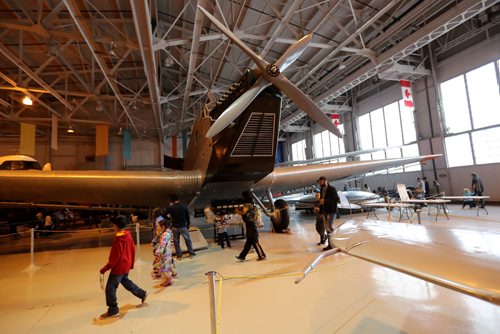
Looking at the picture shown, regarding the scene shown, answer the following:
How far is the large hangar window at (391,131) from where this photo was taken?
16781mm

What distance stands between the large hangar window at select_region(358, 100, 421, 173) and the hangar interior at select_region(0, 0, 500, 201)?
0.08 meters

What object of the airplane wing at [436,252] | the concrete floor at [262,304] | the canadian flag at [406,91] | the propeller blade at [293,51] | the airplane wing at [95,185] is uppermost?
the canadian flag at [406,91]

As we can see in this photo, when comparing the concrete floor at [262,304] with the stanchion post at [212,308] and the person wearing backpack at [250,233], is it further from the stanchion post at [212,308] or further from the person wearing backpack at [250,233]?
the stanchion post at [212,308]

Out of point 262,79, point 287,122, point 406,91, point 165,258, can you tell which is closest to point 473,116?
point 406,91

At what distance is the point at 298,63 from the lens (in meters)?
14.5

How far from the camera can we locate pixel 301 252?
5953mm

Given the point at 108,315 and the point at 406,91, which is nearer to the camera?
the point at 108,315

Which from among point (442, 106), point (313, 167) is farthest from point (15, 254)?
point (442, 106)

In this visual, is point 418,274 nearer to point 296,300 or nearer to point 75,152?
point 296,300

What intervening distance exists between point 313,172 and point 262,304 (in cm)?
604

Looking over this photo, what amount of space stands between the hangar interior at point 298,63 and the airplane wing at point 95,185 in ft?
8.43

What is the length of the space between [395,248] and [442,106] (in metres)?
16.9

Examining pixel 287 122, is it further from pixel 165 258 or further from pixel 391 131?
pixel 165 258

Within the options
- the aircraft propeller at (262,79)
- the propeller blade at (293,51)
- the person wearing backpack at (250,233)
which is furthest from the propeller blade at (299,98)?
the person wearing backpack at (250,233)
